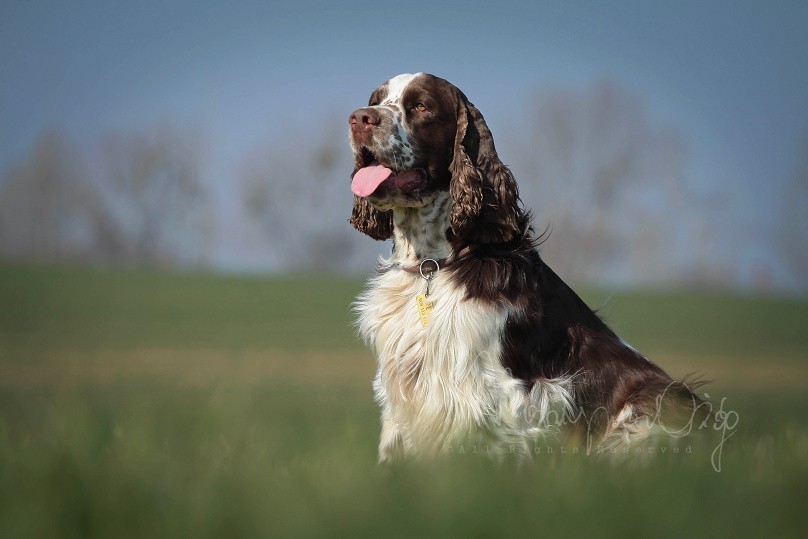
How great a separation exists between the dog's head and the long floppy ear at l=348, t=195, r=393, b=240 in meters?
0.53

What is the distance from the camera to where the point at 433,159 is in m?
5.24

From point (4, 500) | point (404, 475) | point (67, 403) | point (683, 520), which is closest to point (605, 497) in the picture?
point (683, 520)

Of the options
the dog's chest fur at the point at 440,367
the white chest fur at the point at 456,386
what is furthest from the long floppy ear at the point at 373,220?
the white chest fur at the point at 456,386

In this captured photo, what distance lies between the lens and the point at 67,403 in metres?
4.49

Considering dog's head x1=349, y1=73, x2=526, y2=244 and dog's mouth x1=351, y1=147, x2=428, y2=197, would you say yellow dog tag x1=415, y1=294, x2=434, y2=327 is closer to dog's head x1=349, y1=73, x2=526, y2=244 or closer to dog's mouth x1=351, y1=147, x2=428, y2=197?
dog's head x1=349, y1=73, x2=526, y2=244

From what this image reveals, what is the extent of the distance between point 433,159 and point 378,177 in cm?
37

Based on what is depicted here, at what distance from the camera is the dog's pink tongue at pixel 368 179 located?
16.6ft

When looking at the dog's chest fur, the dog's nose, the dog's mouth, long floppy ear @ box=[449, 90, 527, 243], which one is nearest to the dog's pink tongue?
the dog's mouth

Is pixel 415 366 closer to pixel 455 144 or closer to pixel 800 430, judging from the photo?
pixel 455 144

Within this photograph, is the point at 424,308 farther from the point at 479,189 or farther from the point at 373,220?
the point at 373,220

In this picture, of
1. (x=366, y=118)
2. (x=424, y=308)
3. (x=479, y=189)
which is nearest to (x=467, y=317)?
(x=424, y=308)

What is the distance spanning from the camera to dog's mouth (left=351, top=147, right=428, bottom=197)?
16.6 ft

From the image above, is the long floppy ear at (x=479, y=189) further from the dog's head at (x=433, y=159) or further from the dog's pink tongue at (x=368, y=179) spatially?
the dog's pink tongue at (x=368, y=179)

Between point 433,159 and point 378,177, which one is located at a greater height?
point 433,159
